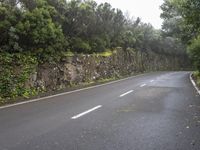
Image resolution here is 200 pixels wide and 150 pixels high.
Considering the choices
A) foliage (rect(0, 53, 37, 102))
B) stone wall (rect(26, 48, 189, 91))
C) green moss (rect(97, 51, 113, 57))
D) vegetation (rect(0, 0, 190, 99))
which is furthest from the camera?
green moss (rect(97, 51, 113, 57))

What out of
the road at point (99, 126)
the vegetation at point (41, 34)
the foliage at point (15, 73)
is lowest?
the road at point (99, 126)

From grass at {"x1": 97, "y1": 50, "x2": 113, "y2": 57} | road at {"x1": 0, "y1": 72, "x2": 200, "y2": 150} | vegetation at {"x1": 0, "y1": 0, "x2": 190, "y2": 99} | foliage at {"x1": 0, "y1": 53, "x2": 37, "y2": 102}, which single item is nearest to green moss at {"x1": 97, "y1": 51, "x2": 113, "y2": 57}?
grass at {"x1": 97, "y1": 50, "x2": 113, "y2": 57}

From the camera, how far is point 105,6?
29562 mm

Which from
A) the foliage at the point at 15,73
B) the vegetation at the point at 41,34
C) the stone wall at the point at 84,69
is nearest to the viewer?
the foliage at the point at 15,73

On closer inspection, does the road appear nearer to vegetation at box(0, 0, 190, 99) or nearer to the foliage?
the foliage

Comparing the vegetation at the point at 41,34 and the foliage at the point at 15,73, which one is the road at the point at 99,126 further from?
the vegetation at the point at 41,34

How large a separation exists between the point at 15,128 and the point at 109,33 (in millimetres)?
23253

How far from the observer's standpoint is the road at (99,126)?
20.8 feet

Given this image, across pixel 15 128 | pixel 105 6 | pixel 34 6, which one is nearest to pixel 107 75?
pixel 105 6

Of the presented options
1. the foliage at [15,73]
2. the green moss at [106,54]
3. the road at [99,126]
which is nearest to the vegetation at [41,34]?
the foliage at [15,73]

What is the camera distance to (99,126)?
8.05 metres

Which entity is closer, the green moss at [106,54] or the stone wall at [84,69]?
the stone wall at [84,69]

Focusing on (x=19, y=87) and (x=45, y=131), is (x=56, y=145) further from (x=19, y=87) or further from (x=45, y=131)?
(x=19, y=87)

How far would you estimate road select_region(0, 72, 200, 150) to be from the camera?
6.33 metres
